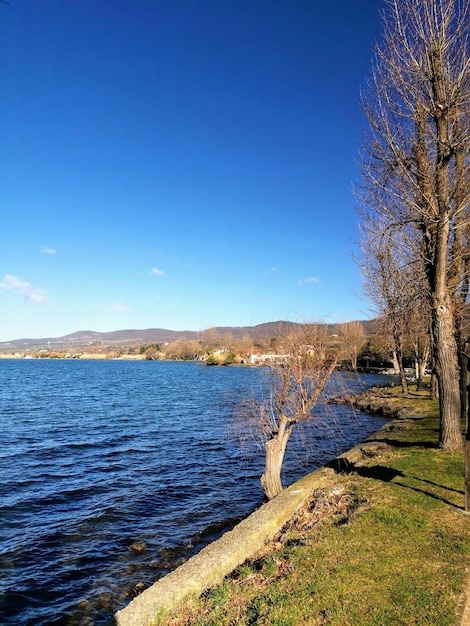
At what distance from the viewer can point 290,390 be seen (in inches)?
417

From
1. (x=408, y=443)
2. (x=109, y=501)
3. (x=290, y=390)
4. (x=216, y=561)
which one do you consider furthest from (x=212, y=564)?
(x=408, y=443)

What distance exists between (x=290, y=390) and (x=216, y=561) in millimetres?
5177

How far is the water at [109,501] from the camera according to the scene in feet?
24.5

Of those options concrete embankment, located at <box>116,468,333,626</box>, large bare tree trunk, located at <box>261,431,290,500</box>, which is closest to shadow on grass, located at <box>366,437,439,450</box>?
large bare tree trunk, located at <box>261,431,290,500</box>

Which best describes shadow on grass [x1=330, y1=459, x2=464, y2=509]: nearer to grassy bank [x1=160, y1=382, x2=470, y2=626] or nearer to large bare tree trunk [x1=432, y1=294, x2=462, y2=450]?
grassy bank [x1=160, y1=382, x2=470, y2=626]

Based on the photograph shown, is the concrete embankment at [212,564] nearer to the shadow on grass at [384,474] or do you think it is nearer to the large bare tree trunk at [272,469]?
the large bare tree trunk at [272,469]

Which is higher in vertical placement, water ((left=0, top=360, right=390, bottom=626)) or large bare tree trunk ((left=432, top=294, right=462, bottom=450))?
large bare tree trunk ((left=432, top=294, right=462, bottom=450))

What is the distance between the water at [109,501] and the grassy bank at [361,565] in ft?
9.34

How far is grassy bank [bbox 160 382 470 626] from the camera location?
4.40 meters

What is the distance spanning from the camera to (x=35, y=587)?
24.7 feet

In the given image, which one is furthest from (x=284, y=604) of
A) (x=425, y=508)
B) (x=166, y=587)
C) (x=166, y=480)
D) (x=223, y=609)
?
(x=166, y=480)

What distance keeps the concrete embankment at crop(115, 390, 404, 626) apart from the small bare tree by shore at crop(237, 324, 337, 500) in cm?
87

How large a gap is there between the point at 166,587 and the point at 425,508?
460 cm

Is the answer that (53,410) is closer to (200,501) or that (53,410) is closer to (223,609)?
(200,501)
